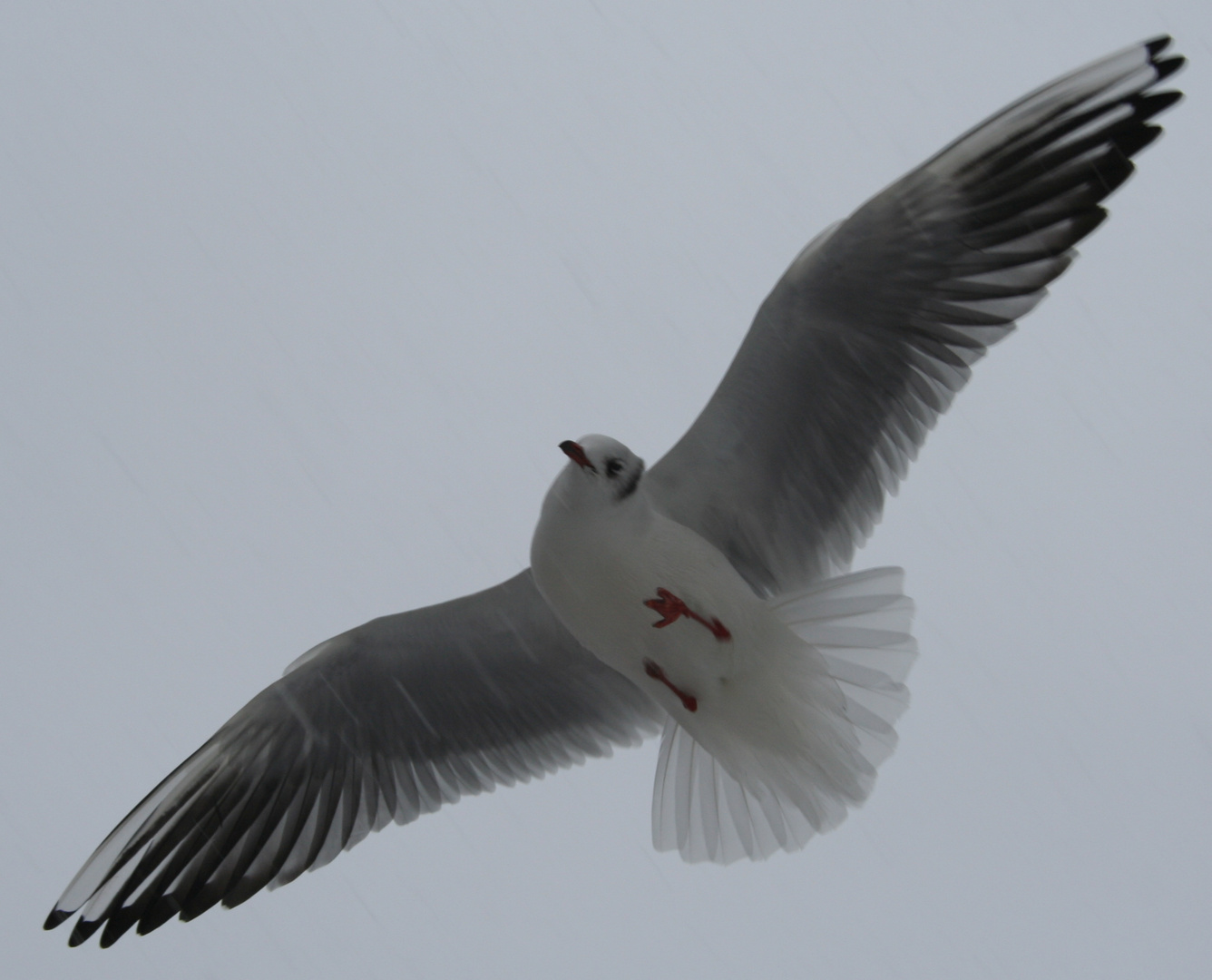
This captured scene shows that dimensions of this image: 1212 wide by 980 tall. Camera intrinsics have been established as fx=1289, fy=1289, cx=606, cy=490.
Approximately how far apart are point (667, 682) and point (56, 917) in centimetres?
131

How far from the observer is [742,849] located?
2.57 meters

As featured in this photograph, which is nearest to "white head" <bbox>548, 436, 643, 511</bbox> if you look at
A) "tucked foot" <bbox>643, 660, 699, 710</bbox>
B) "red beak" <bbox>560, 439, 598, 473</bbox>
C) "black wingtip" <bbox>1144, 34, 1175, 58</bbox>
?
"red beak" <bbox>560, 439, 598, 473</bbox>

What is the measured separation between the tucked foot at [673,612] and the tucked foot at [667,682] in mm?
106

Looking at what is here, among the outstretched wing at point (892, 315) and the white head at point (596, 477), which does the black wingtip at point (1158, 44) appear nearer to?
the outstretched wing at point (892, 315)

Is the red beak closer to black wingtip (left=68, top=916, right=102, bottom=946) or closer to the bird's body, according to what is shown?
the bird's body

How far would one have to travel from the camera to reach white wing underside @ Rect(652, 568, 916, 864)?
236 centimetres

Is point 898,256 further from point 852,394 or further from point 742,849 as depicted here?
point 742,849

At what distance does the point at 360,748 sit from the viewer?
289 cm

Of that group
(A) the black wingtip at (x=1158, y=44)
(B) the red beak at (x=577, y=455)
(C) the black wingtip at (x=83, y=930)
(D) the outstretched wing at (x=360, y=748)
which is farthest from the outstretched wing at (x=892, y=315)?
(C) the black wingtip at (x=83, y=930)

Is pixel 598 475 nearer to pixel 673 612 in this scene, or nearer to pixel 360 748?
pixel 673 612

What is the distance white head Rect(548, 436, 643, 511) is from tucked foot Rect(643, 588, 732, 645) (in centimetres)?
19

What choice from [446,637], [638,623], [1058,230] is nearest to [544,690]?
[446,637]

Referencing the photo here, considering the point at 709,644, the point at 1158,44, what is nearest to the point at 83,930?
the point at 709,644

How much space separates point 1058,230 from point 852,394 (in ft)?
1.57
